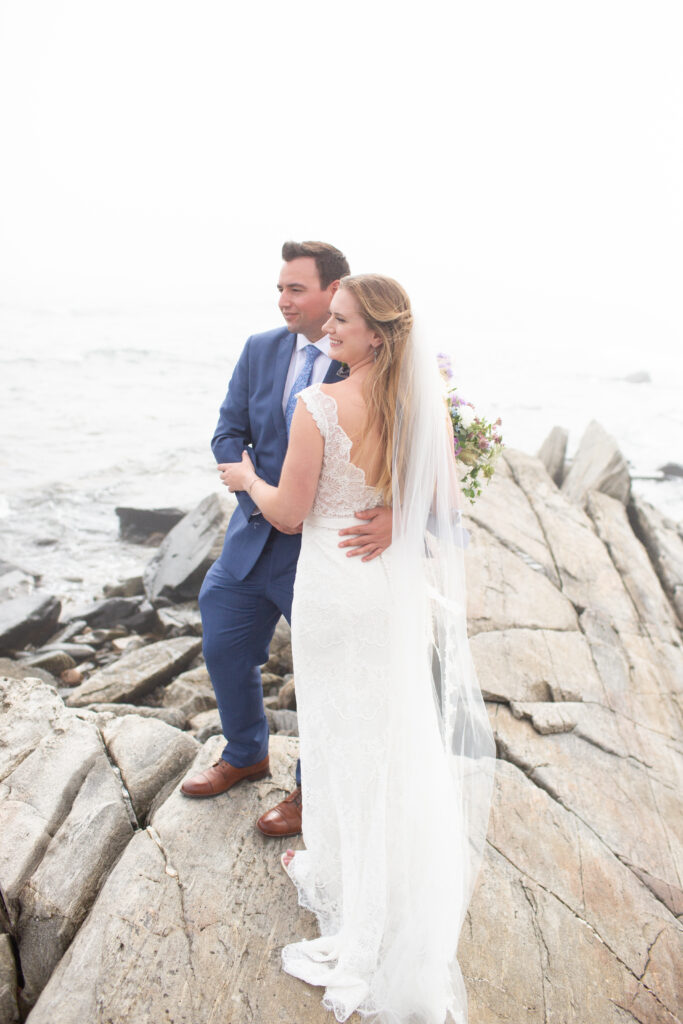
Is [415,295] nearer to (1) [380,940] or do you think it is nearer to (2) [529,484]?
(1) [380,940]

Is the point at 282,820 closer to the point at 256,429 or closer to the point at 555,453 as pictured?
the point at 256,429

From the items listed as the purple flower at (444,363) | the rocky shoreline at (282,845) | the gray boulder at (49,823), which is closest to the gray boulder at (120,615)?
the rocky shoreline at (282,845)

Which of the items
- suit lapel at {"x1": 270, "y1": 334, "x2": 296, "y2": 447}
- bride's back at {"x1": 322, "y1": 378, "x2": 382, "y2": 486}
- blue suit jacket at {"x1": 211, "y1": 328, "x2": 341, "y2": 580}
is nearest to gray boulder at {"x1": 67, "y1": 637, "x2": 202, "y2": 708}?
blue suit jacket at {"x1": 211, "y1": 328, "x2": 341, "y2": 580}

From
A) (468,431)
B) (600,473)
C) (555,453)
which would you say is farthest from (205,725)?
(555,453)

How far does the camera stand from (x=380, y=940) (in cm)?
260

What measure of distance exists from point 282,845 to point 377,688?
1.07 meters

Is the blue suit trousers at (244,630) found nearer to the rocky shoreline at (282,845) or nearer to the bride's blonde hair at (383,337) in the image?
the rocky shoreline at (282,845)

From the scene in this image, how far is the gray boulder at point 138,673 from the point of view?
18.5 feet

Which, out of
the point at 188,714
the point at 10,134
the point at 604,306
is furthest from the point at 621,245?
the point at 188,714

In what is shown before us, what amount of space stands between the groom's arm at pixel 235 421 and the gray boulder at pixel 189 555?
470 centimetres

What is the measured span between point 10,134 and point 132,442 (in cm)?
10402

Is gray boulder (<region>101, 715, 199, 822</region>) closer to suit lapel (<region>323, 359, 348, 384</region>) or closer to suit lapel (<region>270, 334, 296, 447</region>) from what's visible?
suit lapel (<region>270, 334, 296, 447</region>)

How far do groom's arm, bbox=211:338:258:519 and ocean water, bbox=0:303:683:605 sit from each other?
21.1 feet

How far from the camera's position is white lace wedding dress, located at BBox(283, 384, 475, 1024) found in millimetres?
2582
